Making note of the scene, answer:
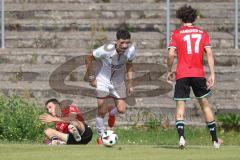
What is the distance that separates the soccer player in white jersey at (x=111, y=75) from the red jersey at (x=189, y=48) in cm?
282

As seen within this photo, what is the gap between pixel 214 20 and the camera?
25016 mm

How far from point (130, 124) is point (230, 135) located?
2.30 meters

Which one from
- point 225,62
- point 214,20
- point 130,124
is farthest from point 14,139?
point 214,20

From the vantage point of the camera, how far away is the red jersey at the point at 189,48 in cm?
1562

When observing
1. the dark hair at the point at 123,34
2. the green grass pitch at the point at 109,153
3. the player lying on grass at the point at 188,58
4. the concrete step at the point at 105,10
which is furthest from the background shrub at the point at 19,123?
the concrete step at the point at 105,10

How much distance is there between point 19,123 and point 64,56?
5.40 meters

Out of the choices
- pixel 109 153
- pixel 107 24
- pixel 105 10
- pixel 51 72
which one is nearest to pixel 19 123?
pixel 109 153

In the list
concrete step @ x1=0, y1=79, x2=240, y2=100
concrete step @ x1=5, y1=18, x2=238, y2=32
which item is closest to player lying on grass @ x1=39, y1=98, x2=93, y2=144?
concrete step @ x1=0, y1=79, x2=240, y2=100

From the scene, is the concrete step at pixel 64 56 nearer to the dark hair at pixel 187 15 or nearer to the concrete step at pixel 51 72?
the concrete step at pixel 51 72

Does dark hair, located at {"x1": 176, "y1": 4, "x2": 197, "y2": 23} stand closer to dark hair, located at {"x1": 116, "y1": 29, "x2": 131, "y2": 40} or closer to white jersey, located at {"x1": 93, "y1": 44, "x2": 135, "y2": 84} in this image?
dark hair, located at {"x1": 116, "y1": 29, "x2": 131, "y2": 40}

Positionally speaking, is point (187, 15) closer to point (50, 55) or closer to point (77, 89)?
point (77, 89)

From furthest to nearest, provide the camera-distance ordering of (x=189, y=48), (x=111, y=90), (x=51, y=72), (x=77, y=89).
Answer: (x=51, y=72) → (x=77, y=89) → (x=111, y=90) → (x=189, y=48)

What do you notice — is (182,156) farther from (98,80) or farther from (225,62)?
(225,62)

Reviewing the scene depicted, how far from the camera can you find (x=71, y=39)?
24703 mm
